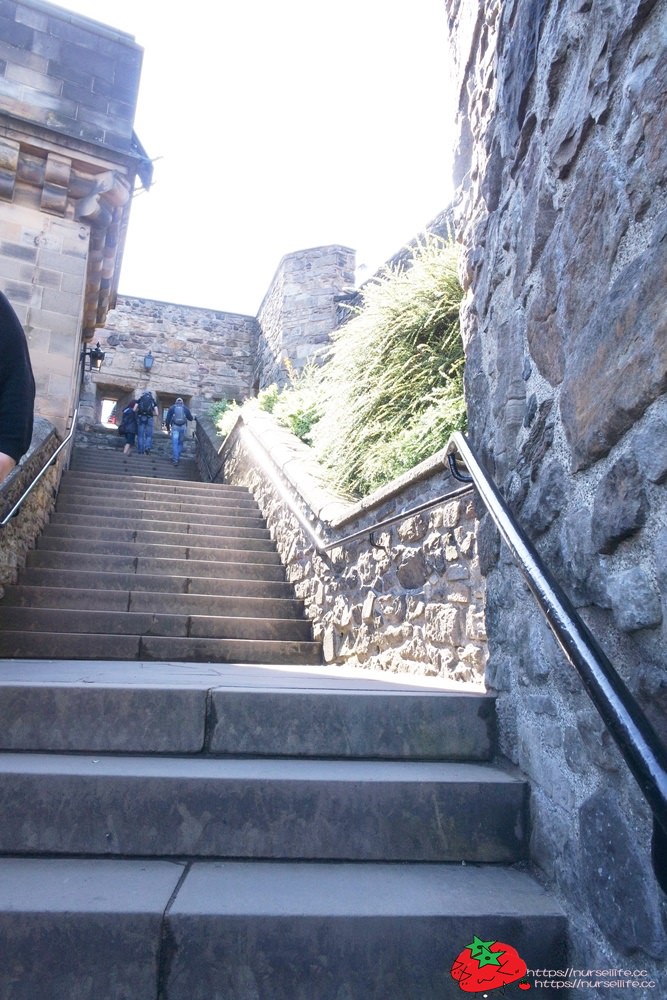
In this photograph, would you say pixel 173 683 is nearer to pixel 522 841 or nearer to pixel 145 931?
pixel 145 931

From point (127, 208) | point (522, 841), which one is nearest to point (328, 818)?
point (522, 841)

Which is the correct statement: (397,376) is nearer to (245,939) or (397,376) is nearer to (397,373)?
(397,373)

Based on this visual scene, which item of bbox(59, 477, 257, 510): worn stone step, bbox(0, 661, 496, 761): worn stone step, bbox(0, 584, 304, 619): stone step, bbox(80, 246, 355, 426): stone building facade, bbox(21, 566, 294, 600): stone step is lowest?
bbox(0, 661, 496, 761): worn stone step

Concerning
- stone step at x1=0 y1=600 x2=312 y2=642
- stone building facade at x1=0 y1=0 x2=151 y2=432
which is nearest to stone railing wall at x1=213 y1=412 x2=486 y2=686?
stone step at x1=0 y1=600 x2=312 y2=642

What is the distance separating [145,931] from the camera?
1.41 meters

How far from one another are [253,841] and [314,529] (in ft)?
9.83

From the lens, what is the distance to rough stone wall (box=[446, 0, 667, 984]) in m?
1.25

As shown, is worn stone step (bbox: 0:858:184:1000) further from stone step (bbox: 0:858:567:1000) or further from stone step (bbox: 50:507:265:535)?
stone step (bbox: 50:507:265:535)

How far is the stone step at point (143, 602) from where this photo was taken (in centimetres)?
425

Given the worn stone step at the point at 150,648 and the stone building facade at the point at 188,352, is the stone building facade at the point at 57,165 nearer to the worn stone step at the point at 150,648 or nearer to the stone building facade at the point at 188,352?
the worn stone step at the point at 150,648

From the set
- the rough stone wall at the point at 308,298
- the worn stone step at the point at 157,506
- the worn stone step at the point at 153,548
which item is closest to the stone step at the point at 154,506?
the worn stone step at the point at 157,506

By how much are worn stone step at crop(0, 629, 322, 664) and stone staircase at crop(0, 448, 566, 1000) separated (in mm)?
1268

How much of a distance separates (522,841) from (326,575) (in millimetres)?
2688

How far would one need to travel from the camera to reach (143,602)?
4.40 metres
